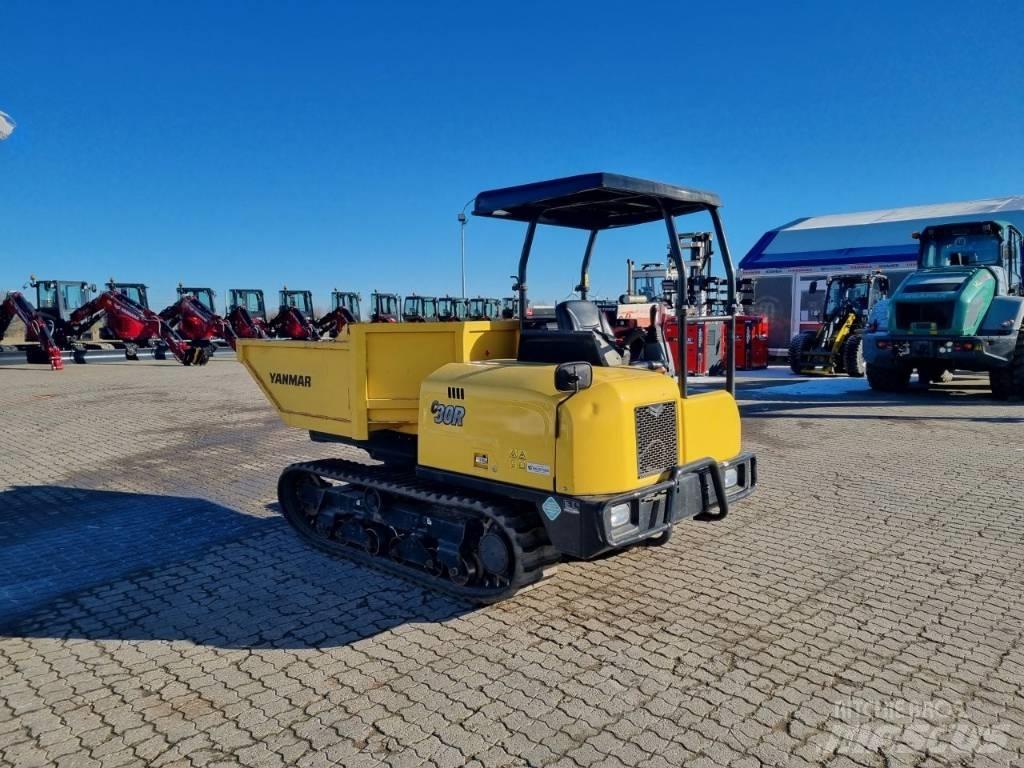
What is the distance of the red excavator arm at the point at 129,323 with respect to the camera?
2297 cm

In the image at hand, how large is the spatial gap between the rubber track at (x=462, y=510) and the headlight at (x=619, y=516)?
21.1 inches

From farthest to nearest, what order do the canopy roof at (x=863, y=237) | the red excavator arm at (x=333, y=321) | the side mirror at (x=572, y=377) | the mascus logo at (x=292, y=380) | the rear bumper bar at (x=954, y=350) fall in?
the red excavator arm at (x=333, y=321), the canopy roof at (x=863, y=237), the rear bumper bar at (x=954, y=350), the mascus logo at (x=292, y=380), the side mirror at (x=572, y=377)

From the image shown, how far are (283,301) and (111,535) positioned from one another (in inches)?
1014

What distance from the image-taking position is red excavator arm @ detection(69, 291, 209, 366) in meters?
23.0

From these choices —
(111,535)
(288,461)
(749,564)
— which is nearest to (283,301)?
(288,461)

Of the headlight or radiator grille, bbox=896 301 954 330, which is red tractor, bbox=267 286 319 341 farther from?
the headlight

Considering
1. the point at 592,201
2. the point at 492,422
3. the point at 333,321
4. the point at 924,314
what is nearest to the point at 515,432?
the point at 492,422

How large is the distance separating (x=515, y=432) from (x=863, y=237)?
2586cm

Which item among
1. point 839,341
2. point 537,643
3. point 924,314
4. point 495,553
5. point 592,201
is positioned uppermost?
point 592,201

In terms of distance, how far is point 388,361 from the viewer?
191 inches

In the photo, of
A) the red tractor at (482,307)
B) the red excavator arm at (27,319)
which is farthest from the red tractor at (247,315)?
the red tractor at (482,307)

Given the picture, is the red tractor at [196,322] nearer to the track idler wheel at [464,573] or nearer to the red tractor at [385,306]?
the red tractor at [385,306]

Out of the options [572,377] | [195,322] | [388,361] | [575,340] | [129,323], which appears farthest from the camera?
[195,322]

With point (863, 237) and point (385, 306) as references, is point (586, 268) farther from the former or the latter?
point (385, 306)
